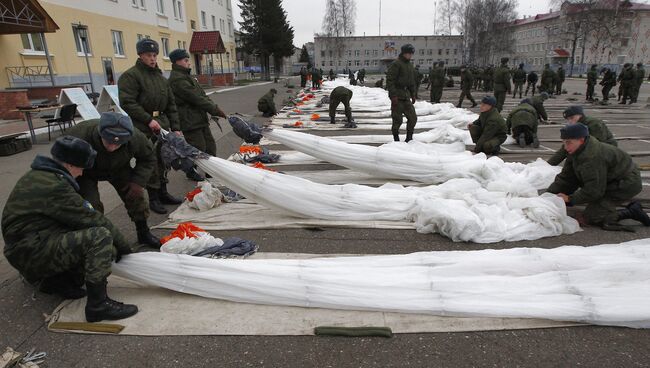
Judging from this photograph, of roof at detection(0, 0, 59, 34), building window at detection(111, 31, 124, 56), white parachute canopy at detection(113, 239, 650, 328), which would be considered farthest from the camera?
building window at detection(111, 31, 124, 56)

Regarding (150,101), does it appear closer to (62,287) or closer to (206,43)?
(62,287)

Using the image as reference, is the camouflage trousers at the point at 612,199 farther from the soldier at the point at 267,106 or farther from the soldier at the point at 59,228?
the soldier at the point at 267,106

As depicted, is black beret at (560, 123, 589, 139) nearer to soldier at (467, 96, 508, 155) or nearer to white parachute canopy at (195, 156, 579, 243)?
white parachute canopy at (195, 156, 579, 243)

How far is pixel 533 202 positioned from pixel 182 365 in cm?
342

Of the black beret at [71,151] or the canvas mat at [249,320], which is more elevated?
the black beret at [71,151]

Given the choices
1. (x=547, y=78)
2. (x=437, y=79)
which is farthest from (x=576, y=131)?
(x=547, y=78)

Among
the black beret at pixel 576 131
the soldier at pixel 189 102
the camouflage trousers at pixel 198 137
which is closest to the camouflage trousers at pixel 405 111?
the soldier at pixel 189 102

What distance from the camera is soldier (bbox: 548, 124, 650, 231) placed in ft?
11.8

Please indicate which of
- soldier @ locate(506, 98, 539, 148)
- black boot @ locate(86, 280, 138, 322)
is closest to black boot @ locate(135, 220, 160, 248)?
black boot @ locate(86, 280, 138, 322)

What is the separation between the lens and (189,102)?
Answer: 203 inches

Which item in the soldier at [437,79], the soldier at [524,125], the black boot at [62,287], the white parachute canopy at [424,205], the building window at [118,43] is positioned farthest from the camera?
the building window at [118,43]

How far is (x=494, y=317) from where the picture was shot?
240 centimetres

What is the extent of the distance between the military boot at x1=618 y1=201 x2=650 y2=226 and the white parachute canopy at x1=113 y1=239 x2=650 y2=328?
1105 millimetres

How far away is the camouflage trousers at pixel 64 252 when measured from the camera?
2.30 metres
